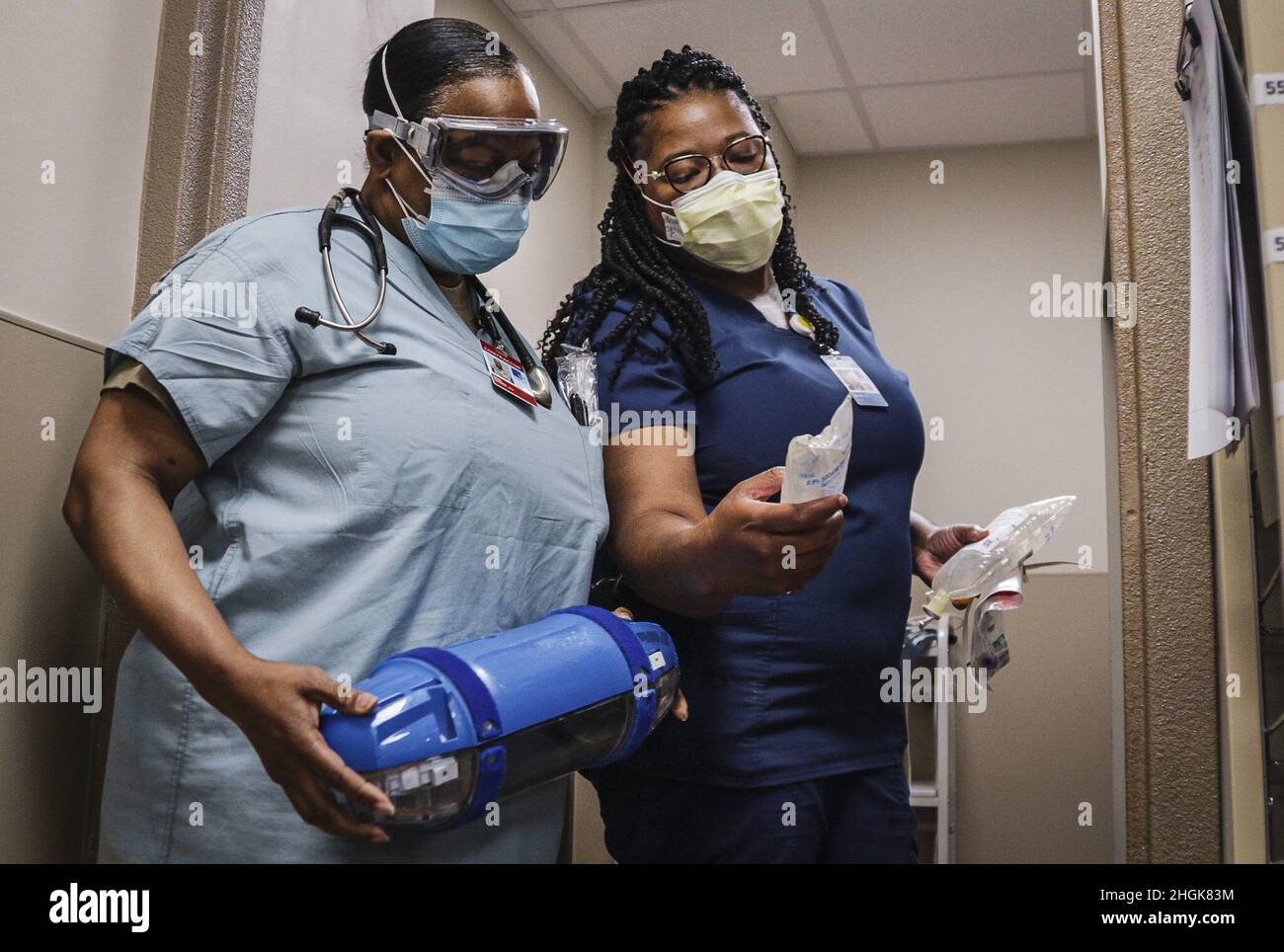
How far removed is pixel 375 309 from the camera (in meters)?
0.97

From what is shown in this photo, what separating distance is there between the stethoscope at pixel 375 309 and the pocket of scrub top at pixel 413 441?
4cm

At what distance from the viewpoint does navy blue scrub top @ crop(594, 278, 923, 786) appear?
113 cm

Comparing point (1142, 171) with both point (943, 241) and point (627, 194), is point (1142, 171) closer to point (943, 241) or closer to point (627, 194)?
point (627, 194)

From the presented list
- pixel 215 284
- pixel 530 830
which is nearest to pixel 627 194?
pixel 215 284

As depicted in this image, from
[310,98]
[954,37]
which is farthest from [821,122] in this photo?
[310,98]

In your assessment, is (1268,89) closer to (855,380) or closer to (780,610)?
(855,380)

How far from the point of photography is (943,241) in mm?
3951

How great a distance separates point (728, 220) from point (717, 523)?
438 millimetres

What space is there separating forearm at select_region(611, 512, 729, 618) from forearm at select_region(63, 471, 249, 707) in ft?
1.33

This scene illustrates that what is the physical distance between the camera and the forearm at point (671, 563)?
3.35 ft
